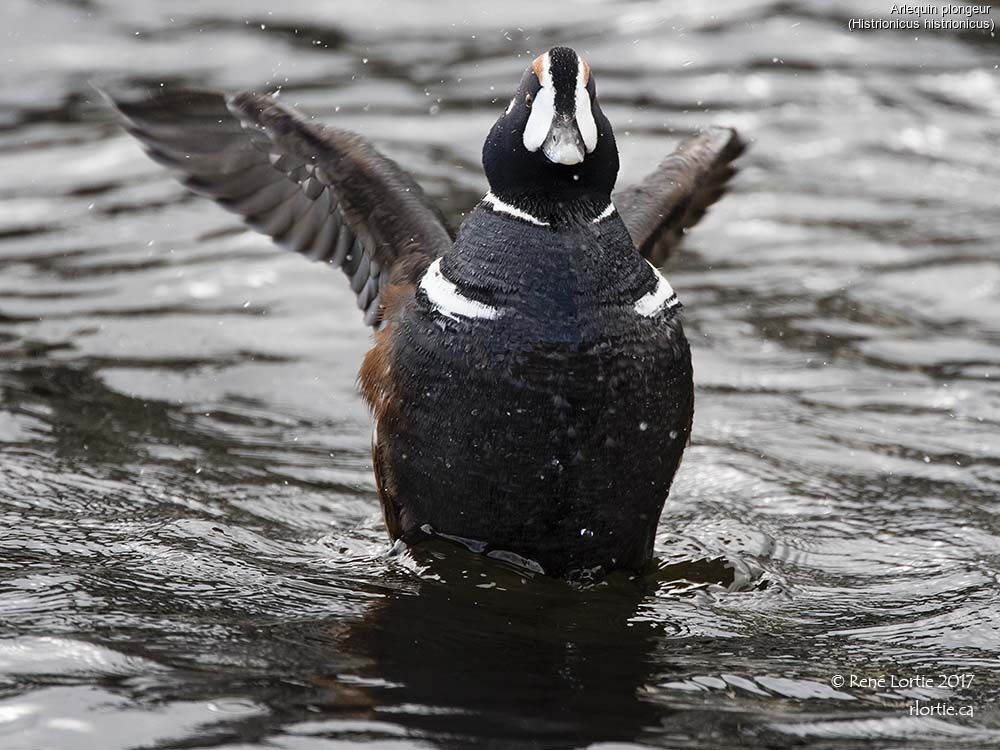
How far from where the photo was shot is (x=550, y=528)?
6641mm

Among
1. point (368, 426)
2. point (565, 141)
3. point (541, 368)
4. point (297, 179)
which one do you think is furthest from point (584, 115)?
point (368, 426)

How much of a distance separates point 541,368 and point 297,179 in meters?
2.25

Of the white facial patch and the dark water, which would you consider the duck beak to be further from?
the dark water

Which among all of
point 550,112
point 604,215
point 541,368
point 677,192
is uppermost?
point 550,112

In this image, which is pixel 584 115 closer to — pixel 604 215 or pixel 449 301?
pixel 604 215

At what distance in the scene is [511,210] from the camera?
665 centimetres

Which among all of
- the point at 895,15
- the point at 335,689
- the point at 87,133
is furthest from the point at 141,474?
the point at 895,15

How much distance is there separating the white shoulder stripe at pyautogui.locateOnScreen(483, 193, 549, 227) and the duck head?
29mm

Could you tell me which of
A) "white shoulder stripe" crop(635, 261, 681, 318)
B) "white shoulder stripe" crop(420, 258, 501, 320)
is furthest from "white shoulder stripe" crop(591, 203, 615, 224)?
"white shoulder stripe" crop(420, 258, 501, 320)

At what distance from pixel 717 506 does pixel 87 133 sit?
7.41 meters

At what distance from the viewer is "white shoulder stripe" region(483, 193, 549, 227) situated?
6.61 meters

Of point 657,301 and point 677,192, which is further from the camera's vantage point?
point 677,192

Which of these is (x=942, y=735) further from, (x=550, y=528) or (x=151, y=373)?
(x=151, y=373)

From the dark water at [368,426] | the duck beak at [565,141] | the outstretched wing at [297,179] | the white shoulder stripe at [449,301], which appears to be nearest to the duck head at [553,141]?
the duck beak at [565,141]
